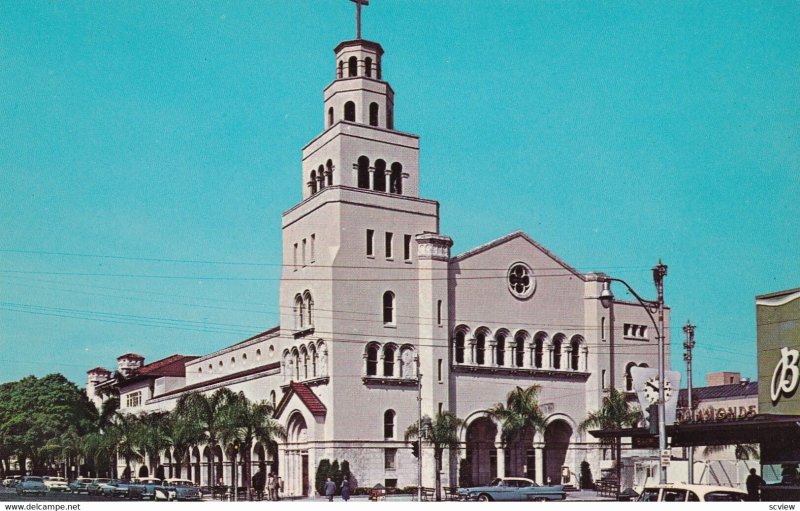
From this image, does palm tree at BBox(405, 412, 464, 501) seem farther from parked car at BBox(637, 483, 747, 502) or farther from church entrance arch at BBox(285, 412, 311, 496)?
parked car at BBox(637, 483, 747, 502)

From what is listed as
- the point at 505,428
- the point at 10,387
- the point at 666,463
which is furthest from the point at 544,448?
the point at 10,387

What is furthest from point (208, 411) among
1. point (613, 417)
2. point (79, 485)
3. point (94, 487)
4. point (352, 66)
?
point (613, 417)

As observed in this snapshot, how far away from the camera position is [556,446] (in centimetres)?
6725

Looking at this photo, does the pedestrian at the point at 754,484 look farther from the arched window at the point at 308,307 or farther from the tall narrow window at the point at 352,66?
the tall narrow window at the point at 352,66

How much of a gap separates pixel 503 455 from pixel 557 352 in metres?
8.56

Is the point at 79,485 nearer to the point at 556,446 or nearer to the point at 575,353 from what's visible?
the point at 556,446

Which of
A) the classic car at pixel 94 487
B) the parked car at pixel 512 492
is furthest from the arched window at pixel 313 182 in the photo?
the parked car at pixel 512 492

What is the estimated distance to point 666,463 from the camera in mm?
33594

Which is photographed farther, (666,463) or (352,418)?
(352,418)

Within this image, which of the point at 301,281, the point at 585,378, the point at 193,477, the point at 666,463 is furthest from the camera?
the point at 193,477

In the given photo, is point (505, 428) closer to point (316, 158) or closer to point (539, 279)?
point (539, 279)

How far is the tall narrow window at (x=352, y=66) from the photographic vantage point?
63844 millimetres

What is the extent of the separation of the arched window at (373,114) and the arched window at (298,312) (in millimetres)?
11740

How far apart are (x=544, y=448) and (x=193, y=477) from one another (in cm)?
2701
